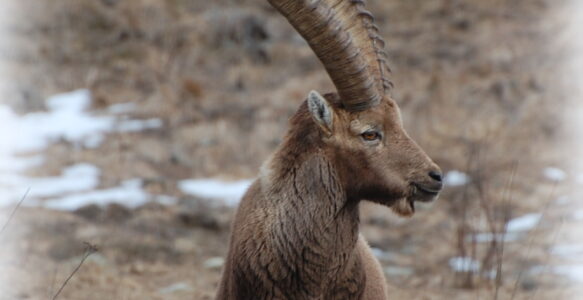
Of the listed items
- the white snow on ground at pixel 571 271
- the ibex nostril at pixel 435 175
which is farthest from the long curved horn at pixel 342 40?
the white snow on ground at pixel 571 271

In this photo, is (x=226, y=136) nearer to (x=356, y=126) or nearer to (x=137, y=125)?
(x=137, y=125)

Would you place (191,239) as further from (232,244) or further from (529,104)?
(529,104)

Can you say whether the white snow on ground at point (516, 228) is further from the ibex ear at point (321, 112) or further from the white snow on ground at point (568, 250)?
the ibex ear at point (321, 112)

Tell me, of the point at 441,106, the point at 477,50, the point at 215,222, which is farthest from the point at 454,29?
the point at 215,222

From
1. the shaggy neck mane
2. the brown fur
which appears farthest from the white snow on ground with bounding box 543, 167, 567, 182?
the shaggy neck mane

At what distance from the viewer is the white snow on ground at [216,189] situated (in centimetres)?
1179

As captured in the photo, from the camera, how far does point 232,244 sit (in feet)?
17.1

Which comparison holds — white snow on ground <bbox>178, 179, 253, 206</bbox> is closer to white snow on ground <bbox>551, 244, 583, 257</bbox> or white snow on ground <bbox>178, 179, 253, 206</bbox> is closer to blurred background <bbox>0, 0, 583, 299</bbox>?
blurred background <bbox>0, 0, 583, 299</bbox>

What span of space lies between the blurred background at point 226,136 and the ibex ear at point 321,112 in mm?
3731

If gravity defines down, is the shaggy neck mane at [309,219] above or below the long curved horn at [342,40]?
below

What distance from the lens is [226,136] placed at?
1341 centimetres

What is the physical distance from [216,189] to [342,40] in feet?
23.6

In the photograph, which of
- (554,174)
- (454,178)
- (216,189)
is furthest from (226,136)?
(554,174)

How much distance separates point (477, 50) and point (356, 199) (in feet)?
34.9
